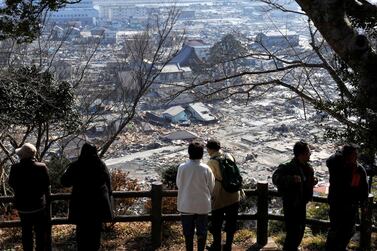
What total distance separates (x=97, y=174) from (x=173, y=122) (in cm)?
2585

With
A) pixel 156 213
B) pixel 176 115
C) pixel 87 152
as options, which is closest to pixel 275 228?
pixel 156 213

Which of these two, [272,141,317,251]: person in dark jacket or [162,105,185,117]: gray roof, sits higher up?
[272,141,317,251]: person in dark jacket

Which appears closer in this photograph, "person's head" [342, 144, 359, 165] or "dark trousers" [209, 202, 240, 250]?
"person's head" [342, 144, 359, 165]

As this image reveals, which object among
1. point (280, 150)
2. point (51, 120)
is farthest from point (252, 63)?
point (51, 120)

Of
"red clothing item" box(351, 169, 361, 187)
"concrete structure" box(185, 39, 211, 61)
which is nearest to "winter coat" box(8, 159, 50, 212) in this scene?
"red clothing item" box(351, 169, 361, 187)

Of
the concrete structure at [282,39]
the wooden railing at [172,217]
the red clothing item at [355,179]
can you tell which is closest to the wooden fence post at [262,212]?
the wooden railing at [172,217]

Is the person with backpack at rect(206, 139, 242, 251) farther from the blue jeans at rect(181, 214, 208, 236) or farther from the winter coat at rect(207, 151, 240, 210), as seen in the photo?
the blue jeans at rect(181, 214, 208, 236)

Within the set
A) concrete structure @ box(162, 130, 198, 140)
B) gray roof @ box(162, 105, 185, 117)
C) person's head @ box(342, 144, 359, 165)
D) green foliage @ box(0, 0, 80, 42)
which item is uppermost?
green foliage @ box(0, 0, 80, 42)

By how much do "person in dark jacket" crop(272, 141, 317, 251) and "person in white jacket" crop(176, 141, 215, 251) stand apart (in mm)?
499

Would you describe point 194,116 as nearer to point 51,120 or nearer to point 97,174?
point 51,120

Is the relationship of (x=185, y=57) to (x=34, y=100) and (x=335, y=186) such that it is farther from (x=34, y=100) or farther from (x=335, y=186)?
(x=335, y=186)

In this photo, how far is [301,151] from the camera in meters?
3.58

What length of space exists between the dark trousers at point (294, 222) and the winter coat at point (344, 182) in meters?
0.29

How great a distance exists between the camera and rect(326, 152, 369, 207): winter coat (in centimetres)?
358
